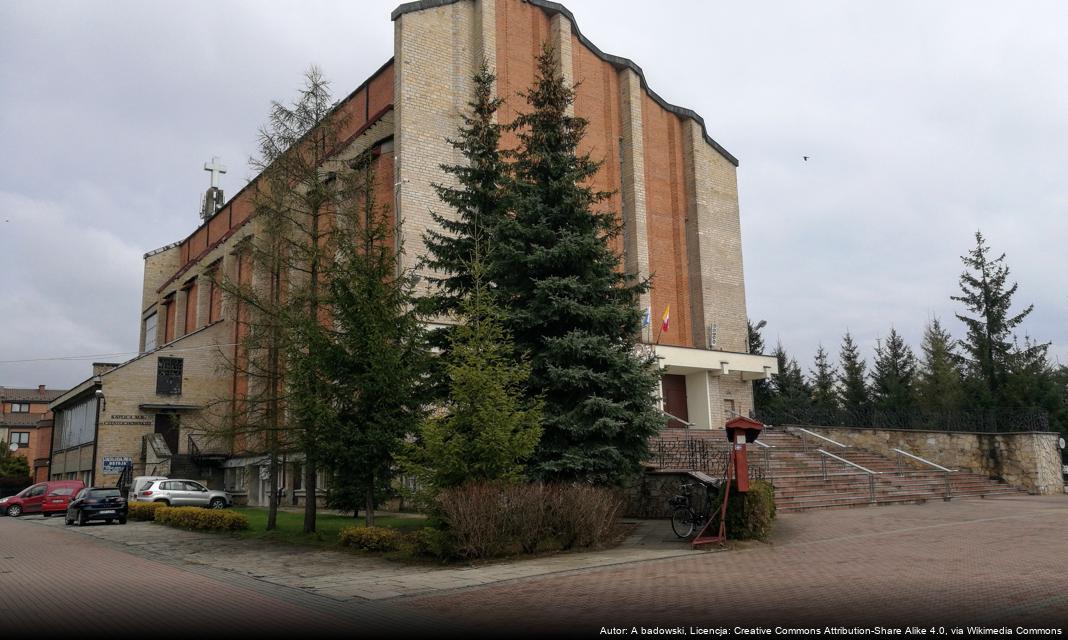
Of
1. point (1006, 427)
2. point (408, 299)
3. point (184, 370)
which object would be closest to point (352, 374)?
point (408, 299)

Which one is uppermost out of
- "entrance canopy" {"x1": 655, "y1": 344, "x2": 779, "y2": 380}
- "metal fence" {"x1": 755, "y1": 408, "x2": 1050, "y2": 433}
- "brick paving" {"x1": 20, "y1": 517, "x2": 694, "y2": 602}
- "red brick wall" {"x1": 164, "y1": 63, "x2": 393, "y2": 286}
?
"red brick wall" {"x1": 164, "y1": 63, "x2": 393, "y2": 286}

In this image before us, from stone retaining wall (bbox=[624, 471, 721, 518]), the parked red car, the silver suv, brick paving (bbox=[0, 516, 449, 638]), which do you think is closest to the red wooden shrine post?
stone retaining wall (bbox=[624, 471, 721, 518])

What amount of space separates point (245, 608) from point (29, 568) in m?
7.66

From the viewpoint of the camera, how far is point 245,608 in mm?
9906

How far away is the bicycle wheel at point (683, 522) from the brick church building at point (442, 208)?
410 inches

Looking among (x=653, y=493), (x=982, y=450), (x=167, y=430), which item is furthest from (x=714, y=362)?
(x=167, y=430)

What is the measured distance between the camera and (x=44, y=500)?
3666cm

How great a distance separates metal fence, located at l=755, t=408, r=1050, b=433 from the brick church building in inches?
207

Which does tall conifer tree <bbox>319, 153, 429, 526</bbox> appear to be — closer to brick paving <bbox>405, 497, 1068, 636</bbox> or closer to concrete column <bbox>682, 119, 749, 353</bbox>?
brick paving <bbox>405, 497, 1068, 636</bbox>

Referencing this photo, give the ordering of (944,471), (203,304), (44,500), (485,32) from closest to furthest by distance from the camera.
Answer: (944,471), (485,32), (44,500), (203,304)

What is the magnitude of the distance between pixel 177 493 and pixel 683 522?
2519 cm

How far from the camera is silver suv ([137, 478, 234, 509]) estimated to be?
32906mm

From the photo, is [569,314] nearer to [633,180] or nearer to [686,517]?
[686,517]

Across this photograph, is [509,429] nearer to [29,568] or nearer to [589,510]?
[589,510]
